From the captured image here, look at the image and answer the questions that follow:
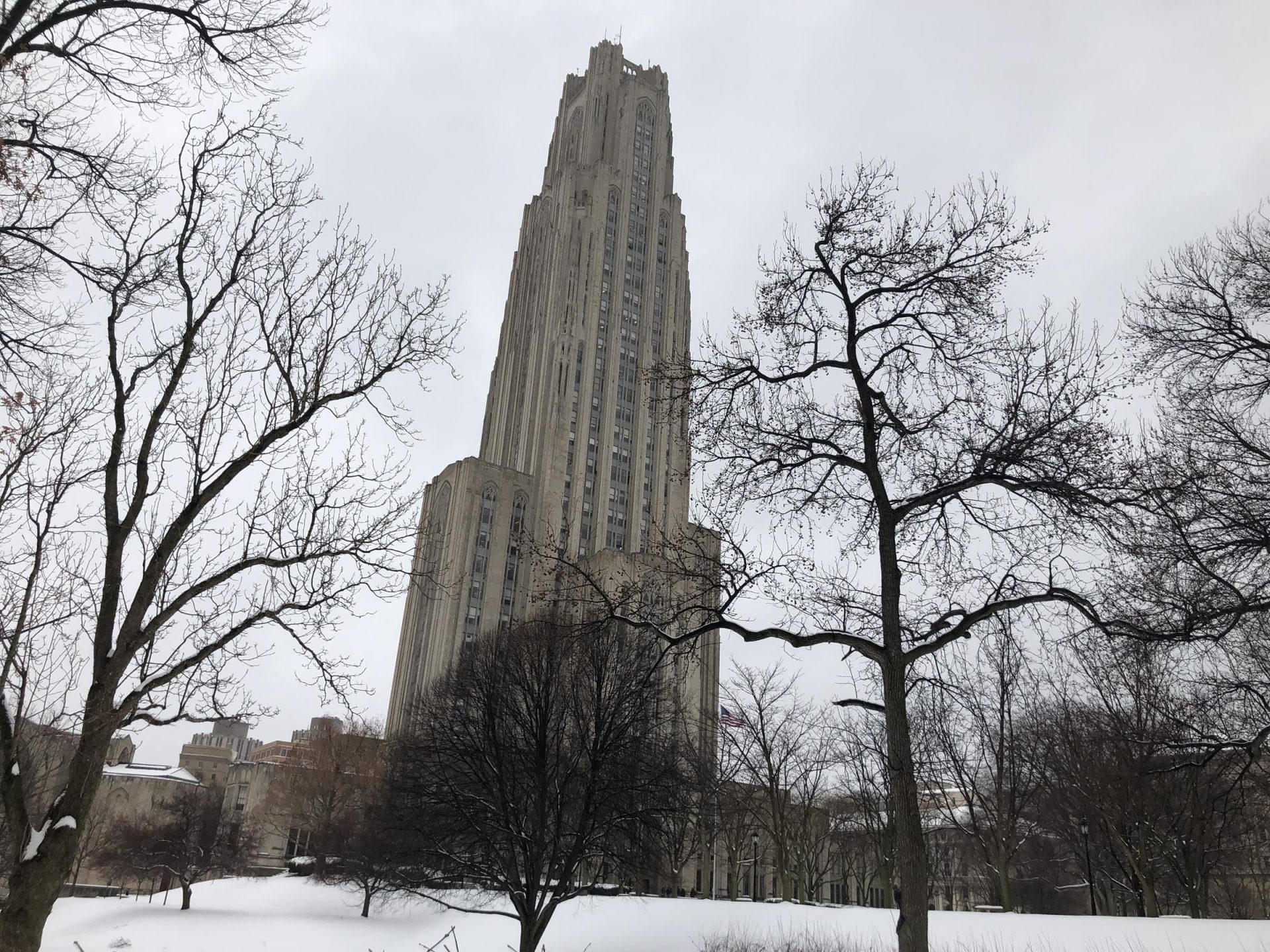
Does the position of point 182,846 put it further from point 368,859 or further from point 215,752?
point 215,752

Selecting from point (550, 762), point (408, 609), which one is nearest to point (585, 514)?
point (408, 609)

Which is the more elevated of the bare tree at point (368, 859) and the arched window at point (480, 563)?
the arched window at point (480, 563)

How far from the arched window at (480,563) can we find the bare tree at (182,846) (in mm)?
33606

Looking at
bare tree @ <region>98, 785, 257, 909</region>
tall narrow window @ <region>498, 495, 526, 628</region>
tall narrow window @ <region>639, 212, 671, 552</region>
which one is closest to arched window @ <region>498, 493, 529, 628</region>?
tall narrow window @ <region>498, 495, 526, 628</region>

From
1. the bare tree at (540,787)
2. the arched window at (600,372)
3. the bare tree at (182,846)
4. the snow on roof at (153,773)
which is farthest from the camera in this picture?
the arched window at (600,372)

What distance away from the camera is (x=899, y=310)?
11523 mm

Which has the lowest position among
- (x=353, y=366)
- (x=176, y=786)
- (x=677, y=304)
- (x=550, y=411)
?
(x=176, y=786)

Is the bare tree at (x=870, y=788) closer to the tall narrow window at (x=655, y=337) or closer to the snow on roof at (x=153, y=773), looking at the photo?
the tall narrow window at (x=655, y=337)

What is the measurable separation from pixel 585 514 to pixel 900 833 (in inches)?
3513

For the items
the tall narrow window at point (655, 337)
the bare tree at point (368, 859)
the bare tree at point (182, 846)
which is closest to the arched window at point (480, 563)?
the tall narrow window at point (655, 337)

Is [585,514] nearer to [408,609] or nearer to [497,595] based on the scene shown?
[497,595]

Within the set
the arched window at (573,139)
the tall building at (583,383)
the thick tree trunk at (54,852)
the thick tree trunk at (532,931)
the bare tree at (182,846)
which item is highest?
the arched window at (573,139)

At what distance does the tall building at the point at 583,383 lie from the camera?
9394 cm

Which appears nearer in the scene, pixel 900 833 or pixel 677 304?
pixel 900 833
